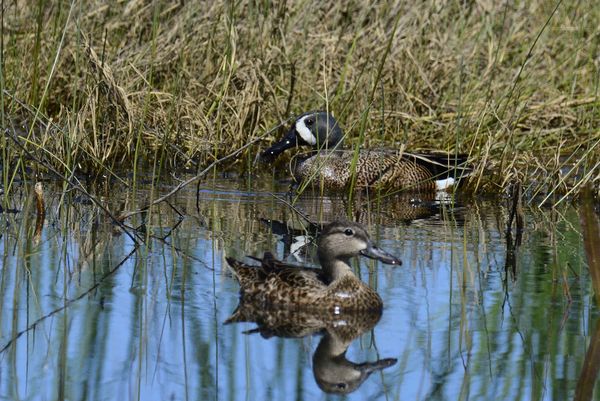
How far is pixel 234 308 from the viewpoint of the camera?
5.48 metres

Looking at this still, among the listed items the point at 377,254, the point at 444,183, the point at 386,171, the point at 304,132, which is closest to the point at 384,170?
the point at 386,171

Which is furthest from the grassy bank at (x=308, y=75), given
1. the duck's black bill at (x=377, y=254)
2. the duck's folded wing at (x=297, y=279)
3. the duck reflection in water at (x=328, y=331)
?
Answer: the duck reflection in water at (x=328, y=331)

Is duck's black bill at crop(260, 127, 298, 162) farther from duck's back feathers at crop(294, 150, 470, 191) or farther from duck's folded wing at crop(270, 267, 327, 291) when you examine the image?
duck's folded wing at crop(270, 267, 327, 291)

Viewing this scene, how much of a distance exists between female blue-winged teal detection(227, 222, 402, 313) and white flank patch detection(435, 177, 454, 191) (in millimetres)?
3337

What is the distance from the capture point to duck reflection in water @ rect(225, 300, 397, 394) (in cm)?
447

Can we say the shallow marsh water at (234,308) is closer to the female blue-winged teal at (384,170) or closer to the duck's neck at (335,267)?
the duck's neck at (335,267)

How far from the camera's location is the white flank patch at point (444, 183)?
912 centimetres

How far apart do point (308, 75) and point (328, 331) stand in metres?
5.09

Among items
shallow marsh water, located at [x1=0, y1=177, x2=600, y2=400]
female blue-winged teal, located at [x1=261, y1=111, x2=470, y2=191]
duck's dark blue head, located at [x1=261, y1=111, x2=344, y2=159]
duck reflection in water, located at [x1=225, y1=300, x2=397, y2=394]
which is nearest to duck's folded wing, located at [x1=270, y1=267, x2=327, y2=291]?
duck reflection in water, located at [x1=225, y1=300, x2=397, y2=394]

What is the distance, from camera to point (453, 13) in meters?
11.1

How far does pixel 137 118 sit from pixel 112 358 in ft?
15.3

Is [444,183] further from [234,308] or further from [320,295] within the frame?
[234,308]

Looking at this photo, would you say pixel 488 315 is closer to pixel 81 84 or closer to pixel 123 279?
pixel 123 279

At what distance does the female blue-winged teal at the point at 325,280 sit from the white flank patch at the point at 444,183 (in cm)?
334
